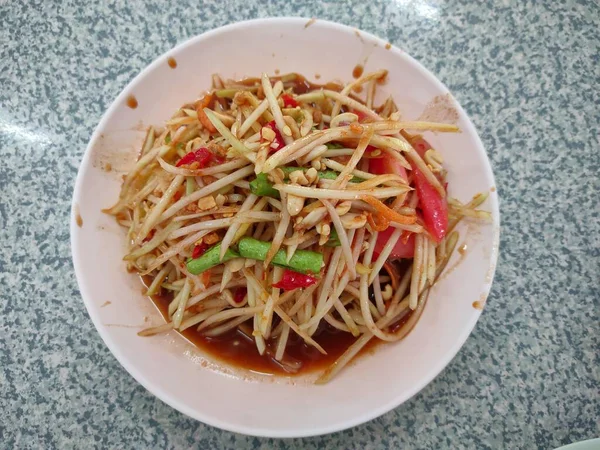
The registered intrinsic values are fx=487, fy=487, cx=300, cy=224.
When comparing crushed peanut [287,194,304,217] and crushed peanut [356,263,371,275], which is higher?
crushed peanut [287,194,304,217]

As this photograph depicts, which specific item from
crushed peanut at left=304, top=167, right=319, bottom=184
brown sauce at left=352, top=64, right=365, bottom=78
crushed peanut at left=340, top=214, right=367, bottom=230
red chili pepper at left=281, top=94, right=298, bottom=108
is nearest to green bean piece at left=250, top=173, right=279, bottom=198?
crushed peanut at left=304, top=167, right=319, bottom=184

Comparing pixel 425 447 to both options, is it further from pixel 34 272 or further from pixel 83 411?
pixel 34 272

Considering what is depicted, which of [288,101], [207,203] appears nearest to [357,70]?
[288,101]

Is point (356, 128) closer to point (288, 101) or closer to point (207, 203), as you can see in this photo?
point (288, 101)

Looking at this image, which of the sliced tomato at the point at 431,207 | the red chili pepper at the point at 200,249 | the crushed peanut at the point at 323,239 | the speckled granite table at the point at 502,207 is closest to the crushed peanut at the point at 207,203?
the red chili pepper at the point at 200,249

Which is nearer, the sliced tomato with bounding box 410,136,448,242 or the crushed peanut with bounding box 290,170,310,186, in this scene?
the crushed peanut with bounding box 290,170,310,186

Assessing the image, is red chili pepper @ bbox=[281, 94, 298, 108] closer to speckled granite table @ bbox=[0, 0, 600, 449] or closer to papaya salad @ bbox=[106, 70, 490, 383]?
papaya salad @ bbox=[106, 70, 490, 383]
